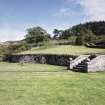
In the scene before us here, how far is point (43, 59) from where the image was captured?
3105cm

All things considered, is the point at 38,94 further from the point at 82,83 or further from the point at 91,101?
the point at 82,83

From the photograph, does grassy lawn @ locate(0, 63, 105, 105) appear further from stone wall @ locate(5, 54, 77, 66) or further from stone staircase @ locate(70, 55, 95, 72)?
stone wall @ locate(5, 54, 77, 66)

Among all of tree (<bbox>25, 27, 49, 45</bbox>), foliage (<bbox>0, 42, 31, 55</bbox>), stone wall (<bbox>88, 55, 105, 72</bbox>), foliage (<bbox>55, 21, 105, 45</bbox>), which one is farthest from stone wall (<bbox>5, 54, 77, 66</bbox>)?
tree (<bbox>25, 27, 49, 45</bbox>)

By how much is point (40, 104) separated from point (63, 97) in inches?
54.3

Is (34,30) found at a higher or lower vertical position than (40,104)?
higher

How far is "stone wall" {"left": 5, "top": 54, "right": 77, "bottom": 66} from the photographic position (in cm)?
2736

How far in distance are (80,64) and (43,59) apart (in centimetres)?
940

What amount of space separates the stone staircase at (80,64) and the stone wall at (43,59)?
2000 millimetres

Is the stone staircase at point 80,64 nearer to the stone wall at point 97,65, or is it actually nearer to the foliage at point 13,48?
→ the stone wall at point 97,65

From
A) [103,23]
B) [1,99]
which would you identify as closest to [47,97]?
[1,99]

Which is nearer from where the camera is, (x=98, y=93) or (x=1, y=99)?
(x=1, y=99)

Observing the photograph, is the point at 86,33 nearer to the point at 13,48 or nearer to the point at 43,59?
the point at 13,48

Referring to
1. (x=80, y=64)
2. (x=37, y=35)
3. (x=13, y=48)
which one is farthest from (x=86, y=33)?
(x=80, y=64)

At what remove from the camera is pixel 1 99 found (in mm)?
10773
